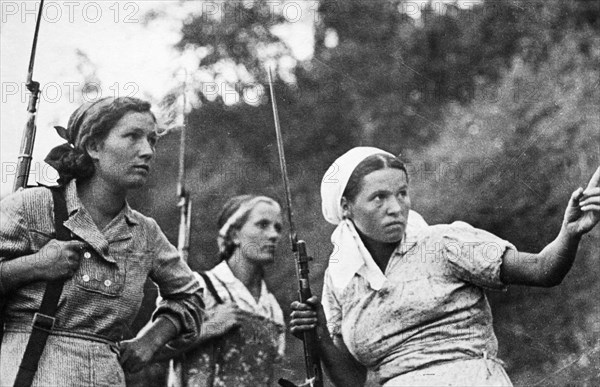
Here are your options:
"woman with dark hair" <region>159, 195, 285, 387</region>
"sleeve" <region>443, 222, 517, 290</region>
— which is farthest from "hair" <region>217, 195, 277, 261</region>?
"sleeve" <region>443, 222, 517, 290</region>

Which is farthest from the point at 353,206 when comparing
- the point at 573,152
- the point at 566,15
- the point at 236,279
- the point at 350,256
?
the point at 566,15

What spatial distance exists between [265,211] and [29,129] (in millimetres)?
920

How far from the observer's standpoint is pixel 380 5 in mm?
3918

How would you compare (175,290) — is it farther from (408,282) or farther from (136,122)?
(408,282)

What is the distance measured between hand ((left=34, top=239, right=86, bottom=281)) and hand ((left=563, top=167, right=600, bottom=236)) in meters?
1.43

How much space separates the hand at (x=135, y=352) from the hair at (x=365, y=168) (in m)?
0.87

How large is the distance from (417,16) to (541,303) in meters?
1.25

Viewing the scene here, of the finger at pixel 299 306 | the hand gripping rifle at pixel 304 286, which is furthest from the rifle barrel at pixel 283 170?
the finger at pixel 299 306

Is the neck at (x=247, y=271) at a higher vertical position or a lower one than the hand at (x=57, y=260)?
higher

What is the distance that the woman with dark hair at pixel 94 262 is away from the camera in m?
2.65

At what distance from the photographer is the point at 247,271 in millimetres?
3588

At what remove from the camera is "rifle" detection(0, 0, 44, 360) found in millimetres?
3139

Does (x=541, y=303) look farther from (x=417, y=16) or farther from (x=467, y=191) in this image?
(x=417, y=16)

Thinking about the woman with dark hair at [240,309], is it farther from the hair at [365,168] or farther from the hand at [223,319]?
the hair at [365,168]
